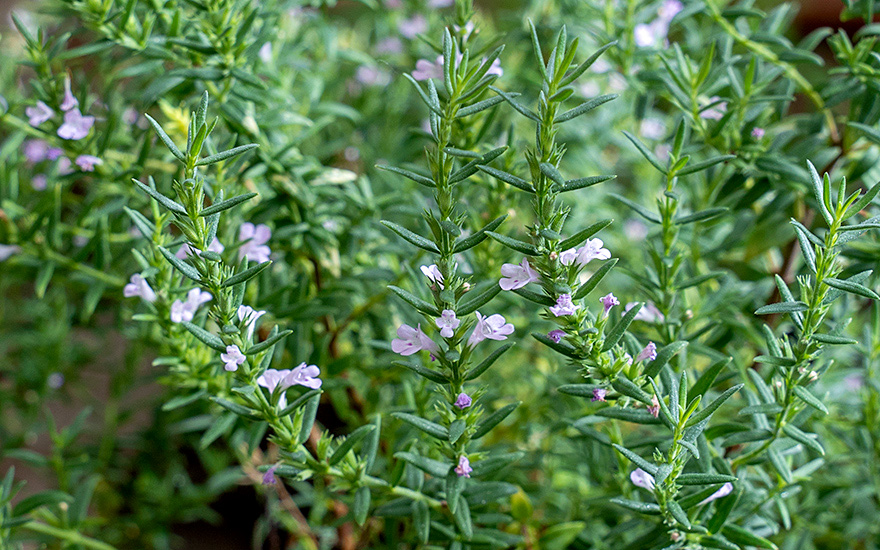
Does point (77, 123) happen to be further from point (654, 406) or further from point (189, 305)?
point (654, 406)

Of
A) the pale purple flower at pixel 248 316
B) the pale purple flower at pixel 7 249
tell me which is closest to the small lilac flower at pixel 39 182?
the pale purple flower at pixel 7 249

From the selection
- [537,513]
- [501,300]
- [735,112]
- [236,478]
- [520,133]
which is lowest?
[236,478]

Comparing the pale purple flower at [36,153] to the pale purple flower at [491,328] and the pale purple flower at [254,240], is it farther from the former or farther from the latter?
A: the pale purple flower at [491,328]

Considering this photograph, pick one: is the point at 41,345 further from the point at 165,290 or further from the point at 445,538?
the point at 445,538

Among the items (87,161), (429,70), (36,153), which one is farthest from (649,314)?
Result: (36,153)

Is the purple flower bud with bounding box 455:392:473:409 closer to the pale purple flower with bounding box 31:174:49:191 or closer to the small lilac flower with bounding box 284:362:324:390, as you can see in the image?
the small lilac flower with bounding box 284:362:324:390

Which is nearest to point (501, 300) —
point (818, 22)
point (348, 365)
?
point (348, 365)

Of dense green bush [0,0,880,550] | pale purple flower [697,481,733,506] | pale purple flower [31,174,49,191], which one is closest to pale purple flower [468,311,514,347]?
dense green bush [0,0,880,550]
